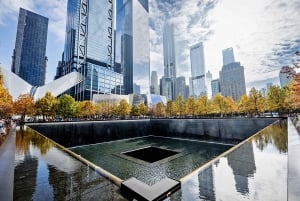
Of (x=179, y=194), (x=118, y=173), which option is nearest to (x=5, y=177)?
(x=179, y=194)

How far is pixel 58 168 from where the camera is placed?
12.6 feet

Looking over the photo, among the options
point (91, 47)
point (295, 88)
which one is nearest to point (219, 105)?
point (295, 88)

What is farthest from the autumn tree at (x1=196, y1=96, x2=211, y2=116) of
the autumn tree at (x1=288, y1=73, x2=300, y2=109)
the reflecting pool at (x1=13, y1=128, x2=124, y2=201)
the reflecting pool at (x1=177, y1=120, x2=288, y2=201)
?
the reflecting pool at (x1=13, y1=128, x2=124, y2=201)

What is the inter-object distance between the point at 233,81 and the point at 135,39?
227ft

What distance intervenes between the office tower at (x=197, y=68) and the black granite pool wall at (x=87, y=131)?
136 m

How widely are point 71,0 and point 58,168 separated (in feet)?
338

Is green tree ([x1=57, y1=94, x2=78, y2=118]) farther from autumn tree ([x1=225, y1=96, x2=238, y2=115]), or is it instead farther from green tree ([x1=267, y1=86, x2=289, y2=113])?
green tree ([x1=267, y1=86, x2=289, y2=113])

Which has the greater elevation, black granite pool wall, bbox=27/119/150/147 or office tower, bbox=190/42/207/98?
office tower, bbox=190/42/207/98

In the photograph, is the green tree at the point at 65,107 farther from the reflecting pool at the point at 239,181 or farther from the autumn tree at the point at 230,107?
the reflecting pool at the point at 239,181

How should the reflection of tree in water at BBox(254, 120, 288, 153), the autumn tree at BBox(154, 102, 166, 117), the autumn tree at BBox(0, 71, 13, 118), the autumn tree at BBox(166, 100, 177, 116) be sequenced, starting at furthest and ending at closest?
the autumn tree at BBox(154, 102, 166, 117) → the autumn tree at BBox(166, 100, 177, 116) → the autumn tree at BBox(0, 71, 13, 118) → the reflection of tree in water at BBox(254, 120, 288, 153)

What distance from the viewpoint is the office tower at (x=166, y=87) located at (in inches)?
6119

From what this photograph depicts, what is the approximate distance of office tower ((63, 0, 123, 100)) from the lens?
64.5m

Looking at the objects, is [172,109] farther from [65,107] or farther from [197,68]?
[197,68]

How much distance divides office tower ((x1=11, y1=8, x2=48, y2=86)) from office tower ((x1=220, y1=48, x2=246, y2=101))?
401 feet
